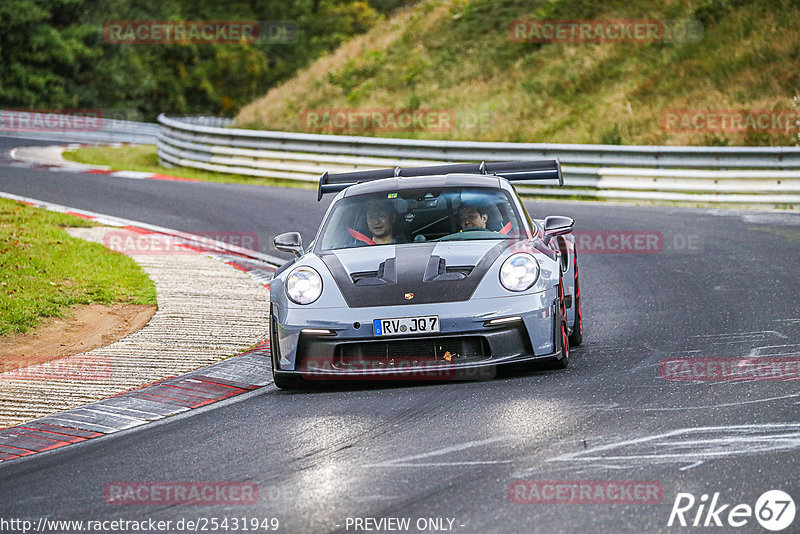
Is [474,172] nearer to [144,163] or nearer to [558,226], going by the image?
[558,226]

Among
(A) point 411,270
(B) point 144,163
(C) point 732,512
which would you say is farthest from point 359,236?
(B) point 144,163

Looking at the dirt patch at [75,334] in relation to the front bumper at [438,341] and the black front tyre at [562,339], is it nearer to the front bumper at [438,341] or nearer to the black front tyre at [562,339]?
the front bumper at [438,341]

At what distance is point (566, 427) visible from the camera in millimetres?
5984

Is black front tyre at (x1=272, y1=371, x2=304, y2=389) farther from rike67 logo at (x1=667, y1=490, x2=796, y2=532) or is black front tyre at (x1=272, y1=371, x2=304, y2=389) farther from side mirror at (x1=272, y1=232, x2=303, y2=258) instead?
rike67 logo at (x1=667, y1=490, x2=796, y2=532)

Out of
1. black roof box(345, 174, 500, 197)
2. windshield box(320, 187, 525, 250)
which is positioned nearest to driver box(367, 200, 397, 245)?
windshield box(320, 187, 525, 250)

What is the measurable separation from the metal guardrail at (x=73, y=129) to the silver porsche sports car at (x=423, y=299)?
29.0 metres

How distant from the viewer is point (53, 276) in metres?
12.1

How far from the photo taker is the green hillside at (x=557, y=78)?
968 inches

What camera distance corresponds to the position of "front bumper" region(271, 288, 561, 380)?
7.11 metres

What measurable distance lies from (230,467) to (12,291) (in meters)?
6.27

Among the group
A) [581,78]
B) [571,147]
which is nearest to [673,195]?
[571,147]

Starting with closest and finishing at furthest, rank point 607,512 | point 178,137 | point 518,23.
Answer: point 607,512
point 178,137
point 518,23

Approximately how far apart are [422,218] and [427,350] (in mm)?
1635

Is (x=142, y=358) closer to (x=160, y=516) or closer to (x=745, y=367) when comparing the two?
(x=160, y=516)
